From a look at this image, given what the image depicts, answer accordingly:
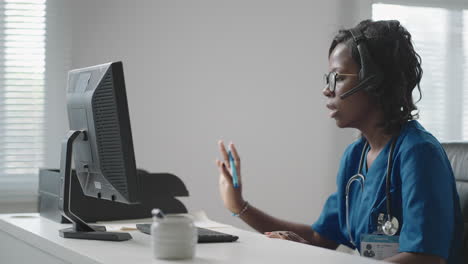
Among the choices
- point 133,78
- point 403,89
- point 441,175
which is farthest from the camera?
point 133,78

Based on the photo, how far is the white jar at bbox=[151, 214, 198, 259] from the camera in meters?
1.51

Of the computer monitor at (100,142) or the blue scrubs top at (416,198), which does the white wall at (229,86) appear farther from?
the blue scrubs top at (416,198)

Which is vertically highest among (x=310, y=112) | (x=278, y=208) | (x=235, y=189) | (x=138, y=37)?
(x=138, y=37)

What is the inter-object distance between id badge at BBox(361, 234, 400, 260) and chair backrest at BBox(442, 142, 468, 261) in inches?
9.7

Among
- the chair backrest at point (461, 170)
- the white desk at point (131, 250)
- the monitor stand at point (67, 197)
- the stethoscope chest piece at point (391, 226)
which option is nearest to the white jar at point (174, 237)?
the white desk at point (131, 250)

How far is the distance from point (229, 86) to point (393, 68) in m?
1.94

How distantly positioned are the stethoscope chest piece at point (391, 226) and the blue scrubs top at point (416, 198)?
0.06 feet

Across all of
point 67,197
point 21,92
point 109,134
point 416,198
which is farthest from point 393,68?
point 21,92

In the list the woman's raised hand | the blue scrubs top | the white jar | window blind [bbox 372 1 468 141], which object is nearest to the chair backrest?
the blue scrubs top

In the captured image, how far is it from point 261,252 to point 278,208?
248cm

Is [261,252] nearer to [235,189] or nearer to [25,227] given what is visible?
[235,189]

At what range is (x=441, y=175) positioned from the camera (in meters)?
1.89

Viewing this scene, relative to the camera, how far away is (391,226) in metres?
1.99

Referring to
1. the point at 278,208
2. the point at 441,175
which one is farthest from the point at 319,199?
the point at 441,175
